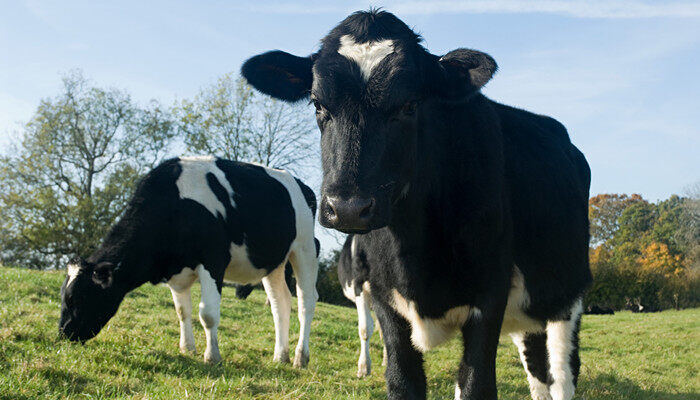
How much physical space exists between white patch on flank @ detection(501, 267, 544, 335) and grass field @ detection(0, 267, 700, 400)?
1.63m

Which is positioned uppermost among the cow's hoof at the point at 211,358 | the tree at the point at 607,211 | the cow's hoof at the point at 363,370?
the tree at the point at 607,211

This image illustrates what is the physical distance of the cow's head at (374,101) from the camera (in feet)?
8.77

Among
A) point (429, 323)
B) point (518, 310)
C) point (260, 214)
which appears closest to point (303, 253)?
point (260, 214)

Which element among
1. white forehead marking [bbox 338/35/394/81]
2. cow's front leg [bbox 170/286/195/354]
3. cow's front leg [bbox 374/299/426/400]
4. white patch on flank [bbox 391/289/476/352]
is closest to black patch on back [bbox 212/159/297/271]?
cow's front leg [bbox 170/286/195/354]

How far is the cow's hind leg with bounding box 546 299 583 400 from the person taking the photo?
471cm

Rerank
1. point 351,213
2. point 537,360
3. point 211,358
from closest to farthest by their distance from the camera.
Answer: point 351,213 → point 537,360 → point 211,358

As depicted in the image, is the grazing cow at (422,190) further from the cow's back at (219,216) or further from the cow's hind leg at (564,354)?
the cow's back at (219,216)

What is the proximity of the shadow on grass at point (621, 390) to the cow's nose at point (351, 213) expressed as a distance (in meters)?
4.87

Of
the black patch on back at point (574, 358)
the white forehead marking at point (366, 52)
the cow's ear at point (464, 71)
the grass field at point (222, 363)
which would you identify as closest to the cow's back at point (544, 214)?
the black patch on back at point (574, 358)

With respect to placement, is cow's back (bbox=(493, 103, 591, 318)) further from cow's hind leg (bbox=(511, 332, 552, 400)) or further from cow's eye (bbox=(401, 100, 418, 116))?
cow's eye (bbox=(401, 100, 418, 116))

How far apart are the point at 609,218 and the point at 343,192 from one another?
64378 mm

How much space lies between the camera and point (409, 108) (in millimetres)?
3062

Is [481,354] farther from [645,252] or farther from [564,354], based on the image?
[645,252]

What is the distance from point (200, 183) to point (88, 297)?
80.4 inches
